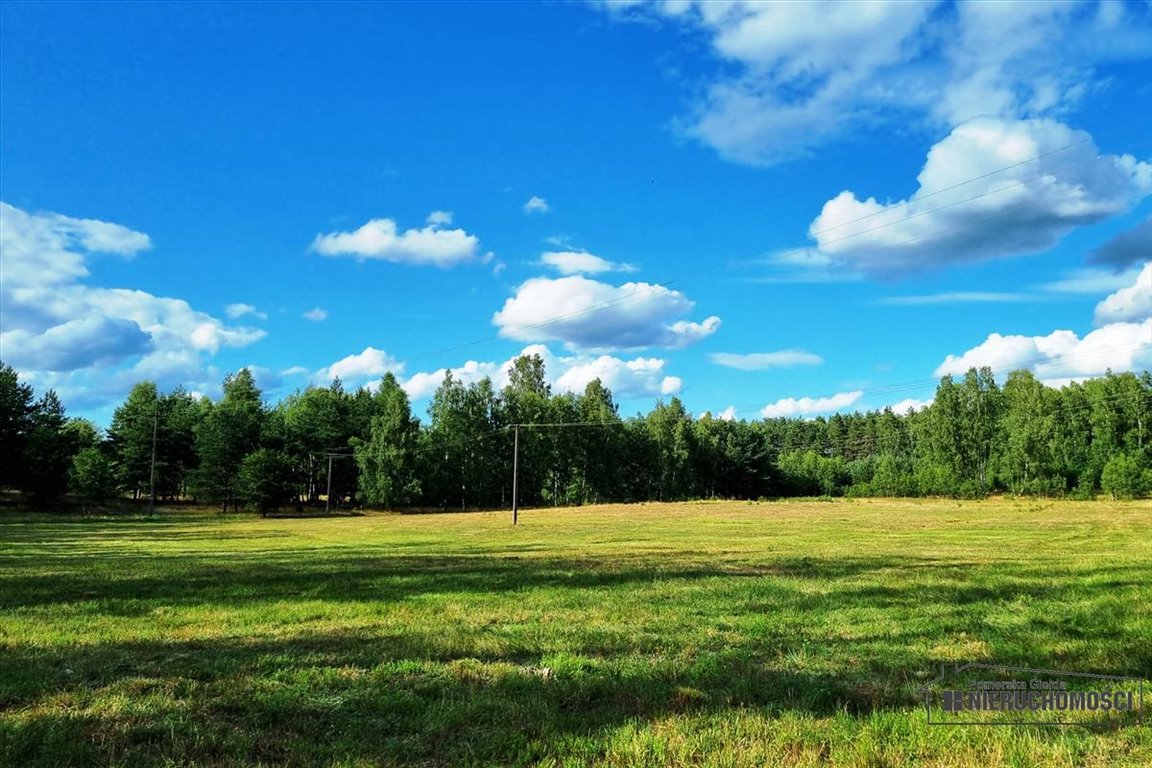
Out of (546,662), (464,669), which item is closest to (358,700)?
(464,669)

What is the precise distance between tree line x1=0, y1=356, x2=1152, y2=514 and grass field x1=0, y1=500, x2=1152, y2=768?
251 ft

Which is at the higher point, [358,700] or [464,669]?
[358,700]

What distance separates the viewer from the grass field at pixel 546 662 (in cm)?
549

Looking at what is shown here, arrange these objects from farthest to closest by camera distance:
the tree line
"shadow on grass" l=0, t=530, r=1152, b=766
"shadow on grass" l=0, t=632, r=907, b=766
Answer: the tree line → "shadow on grass" l=0, t=530, r=1152, b=766 → "shadow on grass" l=0, t=632, r=907, b=766

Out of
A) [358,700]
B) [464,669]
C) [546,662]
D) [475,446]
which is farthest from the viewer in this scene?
[475,446]

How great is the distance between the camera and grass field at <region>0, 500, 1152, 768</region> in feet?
18.0

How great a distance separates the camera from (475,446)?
11025 centimetres

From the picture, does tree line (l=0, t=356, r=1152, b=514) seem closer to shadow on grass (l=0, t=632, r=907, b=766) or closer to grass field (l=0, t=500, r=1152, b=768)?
grass field (l=0, t=500, r=1152, b=768)

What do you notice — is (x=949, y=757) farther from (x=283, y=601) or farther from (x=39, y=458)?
(x=39, y=458)

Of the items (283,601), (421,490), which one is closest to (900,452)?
(421,490)

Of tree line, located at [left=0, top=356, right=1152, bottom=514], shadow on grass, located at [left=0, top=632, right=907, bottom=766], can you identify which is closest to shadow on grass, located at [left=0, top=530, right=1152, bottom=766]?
shadow on grass, located at [left=0, top=632, right=907, bottom=766]

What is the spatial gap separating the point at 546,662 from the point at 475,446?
103303 millimetres

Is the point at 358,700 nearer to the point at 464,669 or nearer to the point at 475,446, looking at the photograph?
the point at 464,669

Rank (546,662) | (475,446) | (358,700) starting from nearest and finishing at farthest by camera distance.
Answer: (358,700) → (546,662) → (475,446)
